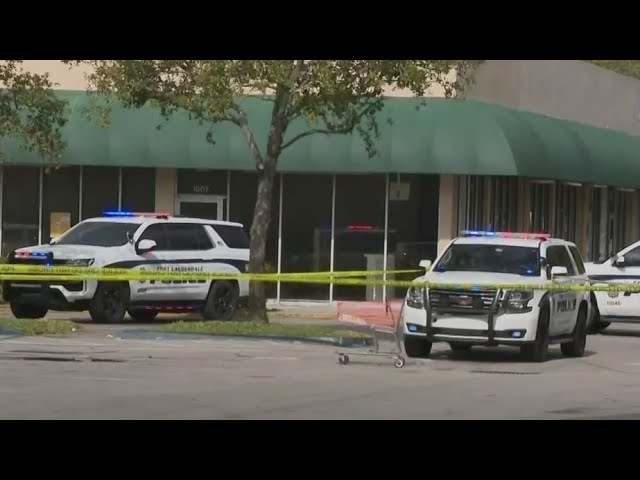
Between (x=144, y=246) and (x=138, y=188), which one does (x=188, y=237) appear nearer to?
(x=144, y=246)

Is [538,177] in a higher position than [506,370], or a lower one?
higher

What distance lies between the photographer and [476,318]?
18891 millimetres

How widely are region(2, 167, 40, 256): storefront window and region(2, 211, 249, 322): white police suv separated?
655 centimetres

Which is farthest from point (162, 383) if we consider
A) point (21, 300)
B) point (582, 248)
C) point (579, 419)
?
point (582, 248)

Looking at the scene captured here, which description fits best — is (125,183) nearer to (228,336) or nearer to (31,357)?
(228,336)

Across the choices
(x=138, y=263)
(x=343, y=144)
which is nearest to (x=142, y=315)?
(x=138, y=263)

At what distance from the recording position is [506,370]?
60.6ft

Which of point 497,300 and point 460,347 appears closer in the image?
point 497,300

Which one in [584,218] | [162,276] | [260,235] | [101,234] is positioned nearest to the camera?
[162,276]

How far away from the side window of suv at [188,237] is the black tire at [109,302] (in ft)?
4.85

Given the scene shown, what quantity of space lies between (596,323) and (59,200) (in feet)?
43.8

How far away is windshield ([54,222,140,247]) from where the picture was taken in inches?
979

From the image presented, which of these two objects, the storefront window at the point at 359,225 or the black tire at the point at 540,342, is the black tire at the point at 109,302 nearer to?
the storefront window at the point at 359,225
